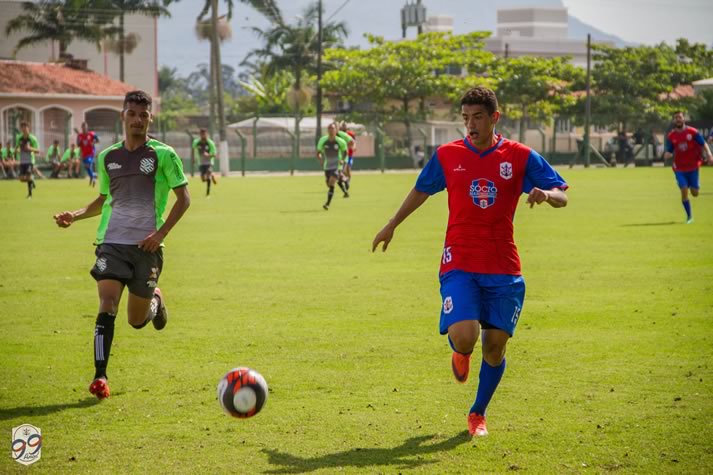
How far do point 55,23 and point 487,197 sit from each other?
70120 millimetres

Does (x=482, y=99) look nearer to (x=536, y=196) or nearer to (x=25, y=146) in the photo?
(x=536, y=196)

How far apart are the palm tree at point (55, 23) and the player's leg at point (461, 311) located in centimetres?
6624

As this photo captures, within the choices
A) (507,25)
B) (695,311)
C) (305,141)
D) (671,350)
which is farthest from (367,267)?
(507,25)

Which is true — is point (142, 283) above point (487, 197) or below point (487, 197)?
below

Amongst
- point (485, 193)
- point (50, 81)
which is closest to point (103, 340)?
point (485, 193)

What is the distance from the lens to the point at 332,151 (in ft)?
94.0

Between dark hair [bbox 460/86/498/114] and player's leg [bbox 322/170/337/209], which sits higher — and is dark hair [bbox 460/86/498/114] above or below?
above

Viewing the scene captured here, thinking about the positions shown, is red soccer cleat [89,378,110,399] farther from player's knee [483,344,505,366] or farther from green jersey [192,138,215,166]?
green jersey [192,138,215,166]

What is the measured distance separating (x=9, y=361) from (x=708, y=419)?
5363mm

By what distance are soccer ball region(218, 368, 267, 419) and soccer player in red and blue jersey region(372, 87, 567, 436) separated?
118cm

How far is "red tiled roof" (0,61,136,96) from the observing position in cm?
5956

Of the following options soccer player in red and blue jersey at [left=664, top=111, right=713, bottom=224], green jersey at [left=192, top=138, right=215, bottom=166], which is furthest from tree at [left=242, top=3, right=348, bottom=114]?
soccer player in red and blue jersey at [left=664, top=111, right=713, bottom=224]

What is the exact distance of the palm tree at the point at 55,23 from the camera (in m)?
70.6

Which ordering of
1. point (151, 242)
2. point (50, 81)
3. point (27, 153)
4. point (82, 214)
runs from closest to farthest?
point (151, 242) < point (82, 214) < point (27, 153) < point (50, 81)
